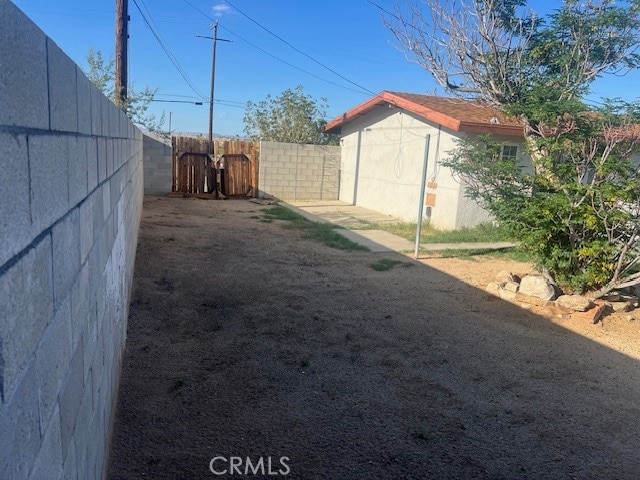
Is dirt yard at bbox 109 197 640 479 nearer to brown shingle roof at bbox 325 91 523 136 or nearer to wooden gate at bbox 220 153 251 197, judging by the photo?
brown shingle roof at bbox 325 91 523 136

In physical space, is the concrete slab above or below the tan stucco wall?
below

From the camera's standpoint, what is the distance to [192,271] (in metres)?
7.03

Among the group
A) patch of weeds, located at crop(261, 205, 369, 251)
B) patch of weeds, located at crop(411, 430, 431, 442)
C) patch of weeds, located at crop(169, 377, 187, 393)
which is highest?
patch of weeds, located at crop(261, 205, 369, 251)

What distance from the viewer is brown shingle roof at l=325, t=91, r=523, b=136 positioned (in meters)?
10.7

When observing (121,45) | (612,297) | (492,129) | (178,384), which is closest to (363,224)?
(492,129)

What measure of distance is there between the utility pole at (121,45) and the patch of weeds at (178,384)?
36.9 feet

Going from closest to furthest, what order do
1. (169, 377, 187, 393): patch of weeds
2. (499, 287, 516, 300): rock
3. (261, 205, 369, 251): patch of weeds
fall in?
1. (169, 377, 187, 393): patch of weeds
2. (499, 287, 516, 300): rock
3. (261, 205, 369, 251): patch of weeds

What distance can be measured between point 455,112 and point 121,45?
883 centimetres

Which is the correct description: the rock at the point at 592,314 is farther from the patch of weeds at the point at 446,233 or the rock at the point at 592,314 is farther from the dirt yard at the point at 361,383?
the patch of weeds at the point at 446,233

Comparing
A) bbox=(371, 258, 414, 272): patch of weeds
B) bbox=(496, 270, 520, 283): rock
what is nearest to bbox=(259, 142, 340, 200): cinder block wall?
bbox=(371, 258, 414, 272): patch of weeds

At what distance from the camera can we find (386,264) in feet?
26.9

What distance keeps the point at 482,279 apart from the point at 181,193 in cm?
1187

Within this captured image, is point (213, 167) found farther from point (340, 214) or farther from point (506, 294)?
point (506, 294)

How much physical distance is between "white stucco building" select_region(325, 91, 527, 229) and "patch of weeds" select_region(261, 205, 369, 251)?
2.49 metres
